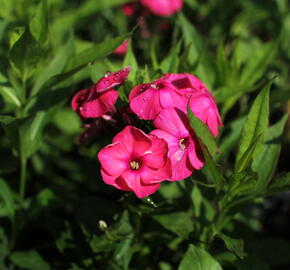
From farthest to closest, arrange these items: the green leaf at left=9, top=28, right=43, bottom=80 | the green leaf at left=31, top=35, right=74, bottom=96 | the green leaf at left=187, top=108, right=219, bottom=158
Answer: the green leaf at left=31, top=35, right=74, bottom=96 → the green leaf at left=9, top=28, right=43, bottom=80 → the green leaf at left=187, top=108, right=219, bottom=158

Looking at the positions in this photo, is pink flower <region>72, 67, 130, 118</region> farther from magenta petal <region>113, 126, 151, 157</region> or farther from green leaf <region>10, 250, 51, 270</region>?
green leaf <region>10, 250, 51, 270</region>

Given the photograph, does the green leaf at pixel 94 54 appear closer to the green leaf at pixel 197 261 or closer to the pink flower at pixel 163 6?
the green leaf at pixel 197 261

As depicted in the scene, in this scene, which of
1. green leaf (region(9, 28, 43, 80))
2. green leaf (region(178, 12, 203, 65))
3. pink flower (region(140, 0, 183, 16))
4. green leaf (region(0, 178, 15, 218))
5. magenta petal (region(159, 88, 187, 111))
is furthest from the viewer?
pink flower (region(140, 0, 183, 16))

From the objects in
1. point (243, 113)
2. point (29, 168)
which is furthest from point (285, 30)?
point (29, 168)

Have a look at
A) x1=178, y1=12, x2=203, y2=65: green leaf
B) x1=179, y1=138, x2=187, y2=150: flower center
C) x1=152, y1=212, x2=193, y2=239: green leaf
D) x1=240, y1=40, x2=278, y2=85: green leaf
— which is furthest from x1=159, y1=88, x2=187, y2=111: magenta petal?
x1=240, y1=40, x2=278, y2=85: green leaf

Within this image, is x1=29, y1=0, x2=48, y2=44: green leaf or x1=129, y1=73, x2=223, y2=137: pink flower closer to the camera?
x1=129, y1=73, x2=223, y2=137: pink flower

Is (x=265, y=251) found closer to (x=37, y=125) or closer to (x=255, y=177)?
(x=255, y=177)
